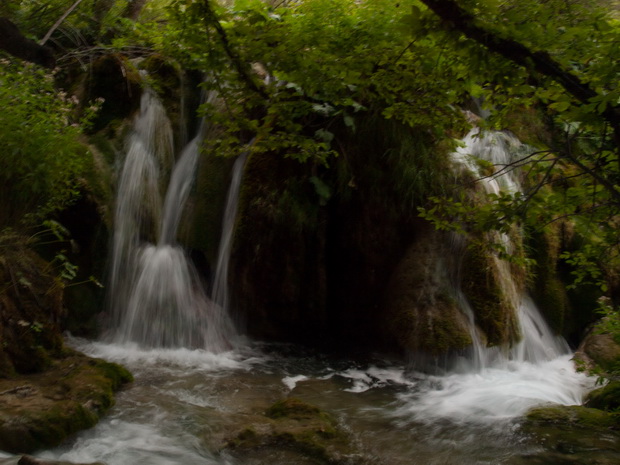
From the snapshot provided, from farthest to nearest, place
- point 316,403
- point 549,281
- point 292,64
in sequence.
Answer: point 549,281 < point 316,403 < point 292,64

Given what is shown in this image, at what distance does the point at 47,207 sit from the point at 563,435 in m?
4.94

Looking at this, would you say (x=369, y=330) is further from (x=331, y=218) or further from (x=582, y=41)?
(x=582, y=41)

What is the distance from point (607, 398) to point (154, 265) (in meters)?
5.52

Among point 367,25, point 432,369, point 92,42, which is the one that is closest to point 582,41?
point 367,25

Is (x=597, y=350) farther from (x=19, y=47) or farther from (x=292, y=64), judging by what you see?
(x=19, y=47)

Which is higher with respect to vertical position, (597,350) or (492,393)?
(597,350)

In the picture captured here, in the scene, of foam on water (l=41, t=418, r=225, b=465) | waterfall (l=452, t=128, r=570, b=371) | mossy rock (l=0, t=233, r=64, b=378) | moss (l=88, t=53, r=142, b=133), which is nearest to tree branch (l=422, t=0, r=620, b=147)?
foam on water (l=41, t=418, r=225, b=465)

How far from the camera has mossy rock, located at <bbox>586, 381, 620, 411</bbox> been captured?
4.57 m

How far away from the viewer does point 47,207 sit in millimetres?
4988

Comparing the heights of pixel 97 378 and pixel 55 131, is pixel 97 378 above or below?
below

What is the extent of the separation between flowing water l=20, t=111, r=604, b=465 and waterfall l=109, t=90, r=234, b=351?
0.6 inches

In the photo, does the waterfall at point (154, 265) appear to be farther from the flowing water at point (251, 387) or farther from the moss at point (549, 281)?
the moss at point (549, 281)

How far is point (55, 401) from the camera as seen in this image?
Result: 4031 millimetres

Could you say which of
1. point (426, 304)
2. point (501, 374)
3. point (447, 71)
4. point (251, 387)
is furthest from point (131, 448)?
point (501, 374)
